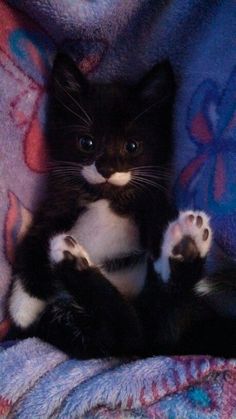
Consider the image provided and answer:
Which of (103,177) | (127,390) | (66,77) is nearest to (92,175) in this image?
(103,177)

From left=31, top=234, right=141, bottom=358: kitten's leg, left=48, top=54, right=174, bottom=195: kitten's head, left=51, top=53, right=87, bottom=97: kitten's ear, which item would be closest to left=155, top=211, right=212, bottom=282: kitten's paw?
left=31, top=234, right=141, bottom=358: kitten's leg

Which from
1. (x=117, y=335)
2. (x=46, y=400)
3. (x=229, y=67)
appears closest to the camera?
(x=46, y=400)

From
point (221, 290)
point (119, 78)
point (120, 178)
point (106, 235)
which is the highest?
point (119, 78)

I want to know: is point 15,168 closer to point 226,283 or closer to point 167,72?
point 167,72

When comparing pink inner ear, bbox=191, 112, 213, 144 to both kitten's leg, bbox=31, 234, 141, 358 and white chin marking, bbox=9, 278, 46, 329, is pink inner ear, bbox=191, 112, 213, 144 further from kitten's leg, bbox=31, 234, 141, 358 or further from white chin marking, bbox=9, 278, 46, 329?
white chin marking, bbox=9, 278, 46, 329

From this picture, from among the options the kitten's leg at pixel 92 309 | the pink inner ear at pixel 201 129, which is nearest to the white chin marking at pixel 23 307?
the kitten's leg at pixel 92 309

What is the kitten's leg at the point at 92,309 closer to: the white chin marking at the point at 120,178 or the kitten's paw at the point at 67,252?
the kitten's paw at the point at 67,252

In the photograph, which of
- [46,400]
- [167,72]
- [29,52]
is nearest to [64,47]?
[29,52]

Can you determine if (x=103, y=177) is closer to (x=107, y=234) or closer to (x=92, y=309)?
(x=107, y=234)
